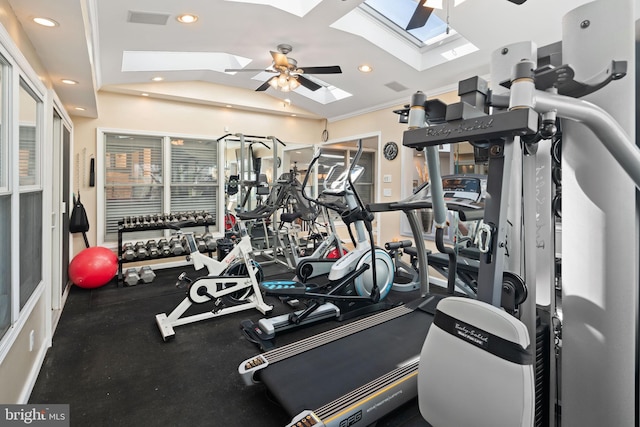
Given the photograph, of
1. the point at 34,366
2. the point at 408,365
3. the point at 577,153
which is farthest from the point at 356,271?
the point at 34,366

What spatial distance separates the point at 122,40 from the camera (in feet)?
11.7

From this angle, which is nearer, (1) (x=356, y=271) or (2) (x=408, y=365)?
(2) (x=408, y=365)

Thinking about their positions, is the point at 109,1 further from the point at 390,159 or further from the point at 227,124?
the point at 390,159

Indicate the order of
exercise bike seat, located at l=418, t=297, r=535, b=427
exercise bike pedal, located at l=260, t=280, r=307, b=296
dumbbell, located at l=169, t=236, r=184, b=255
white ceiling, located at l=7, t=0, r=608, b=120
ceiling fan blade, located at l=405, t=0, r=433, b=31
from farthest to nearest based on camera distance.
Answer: dumbbell, located at l=169, t=236, r=184, b=255
exercise bike pedal, located at l=260, t=280, r=307, b=296
ceiling fan blade, located at l=405, t=0, r=433, b=31
white ceiling, located at l=7, t=0, r=608, b=120
exercise bike seat, located at l=418, t=297, r=535, b=427

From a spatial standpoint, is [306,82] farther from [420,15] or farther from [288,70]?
[420,15]

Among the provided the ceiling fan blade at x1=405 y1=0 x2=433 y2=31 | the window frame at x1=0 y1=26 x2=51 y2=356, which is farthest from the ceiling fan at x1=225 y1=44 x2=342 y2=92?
the window frame at x1=0 y1=26 x2=51 y2=356

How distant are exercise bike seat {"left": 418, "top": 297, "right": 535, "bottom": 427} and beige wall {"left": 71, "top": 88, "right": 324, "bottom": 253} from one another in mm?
5486

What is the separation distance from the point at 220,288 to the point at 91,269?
83.1 inches

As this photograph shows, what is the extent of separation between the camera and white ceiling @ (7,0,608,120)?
2.48 metres

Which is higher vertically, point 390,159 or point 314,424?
point 390,159

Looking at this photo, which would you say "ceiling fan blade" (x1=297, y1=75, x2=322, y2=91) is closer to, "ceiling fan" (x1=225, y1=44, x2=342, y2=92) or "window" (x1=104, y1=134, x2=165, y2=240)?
"ceiling fan" (x1=225, y1=44, x2=342, y2=92)

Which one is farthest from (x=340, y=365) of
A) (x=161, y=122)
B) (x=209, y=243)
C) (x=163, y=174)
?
(x=161, y=122)

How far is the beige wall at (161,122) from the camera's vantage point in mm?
5008

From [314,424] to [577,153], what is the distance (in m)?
1.68
